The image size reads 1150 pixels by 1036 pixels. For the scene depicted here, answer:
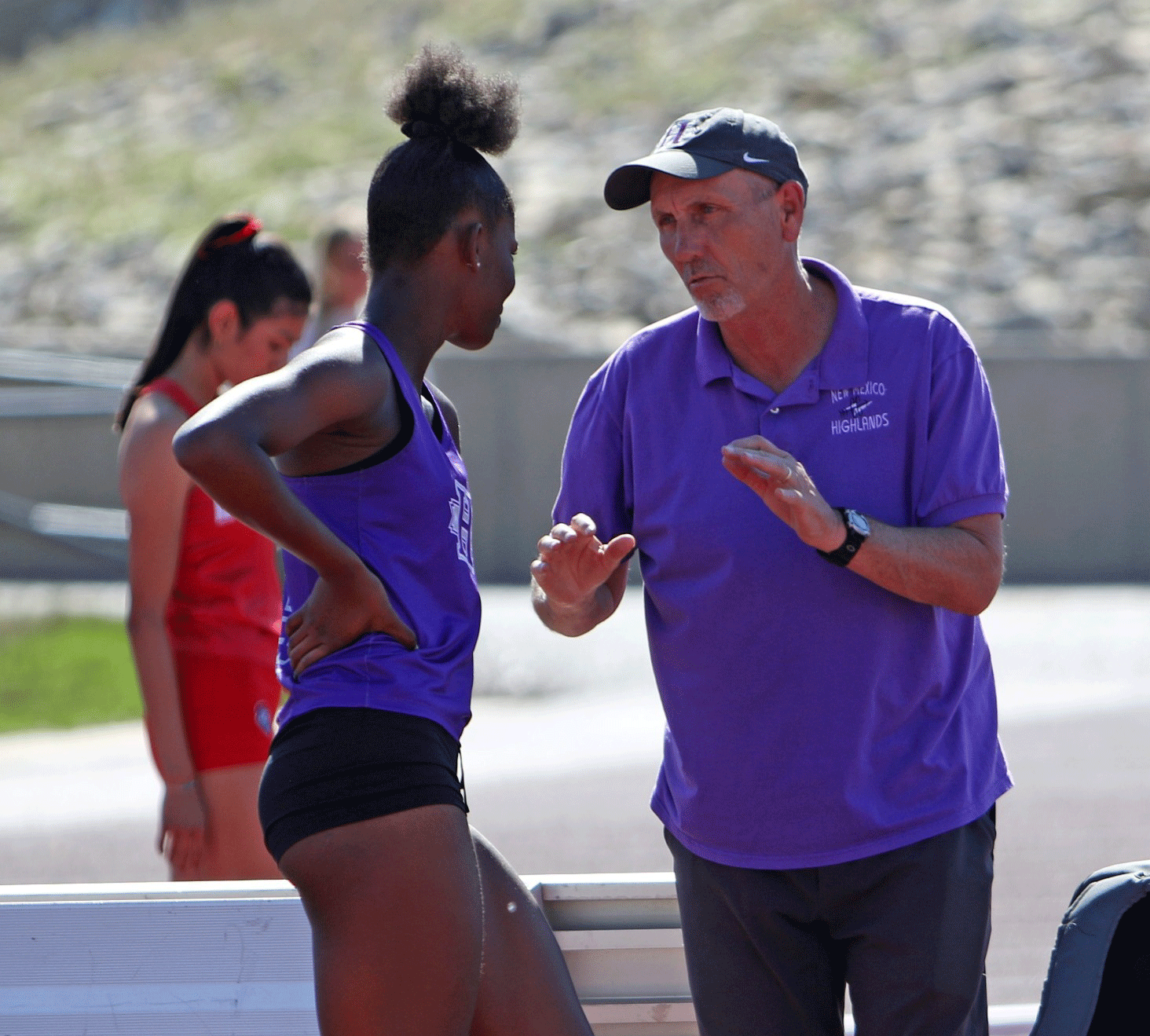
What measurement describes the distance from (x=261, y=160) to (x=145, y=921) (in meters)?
24.1

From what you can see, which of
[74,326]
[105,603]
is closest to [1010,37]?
[74,326]

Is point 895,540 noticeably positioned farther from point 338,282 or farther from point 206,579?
point 338,282

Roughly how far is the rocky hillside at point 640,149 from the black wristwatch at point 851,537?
13258 mm

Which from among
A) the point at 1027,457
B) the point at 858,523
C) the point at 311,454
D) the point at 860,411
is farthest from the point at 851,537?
the point at 1027,457

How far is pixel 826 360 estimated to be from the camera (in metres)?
2.62

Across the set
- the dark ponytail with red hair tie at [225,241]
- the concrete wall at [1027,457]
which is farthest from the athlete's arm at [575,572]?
the concrete wall at [1027,457]

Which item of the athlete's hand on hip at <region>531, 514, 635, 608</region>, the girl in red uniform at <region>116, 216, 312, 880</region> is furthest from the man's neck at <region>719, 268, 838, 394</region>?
the girl in red uniform at <region>116, 216, 312, 880</region>

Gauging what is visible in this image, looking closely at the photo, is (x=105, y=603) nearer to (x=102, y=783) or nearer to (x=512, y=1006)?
(x=102, y=783)

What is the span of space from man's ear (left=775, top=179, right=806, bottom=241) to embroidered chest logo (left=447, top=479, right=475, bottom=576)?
721mm

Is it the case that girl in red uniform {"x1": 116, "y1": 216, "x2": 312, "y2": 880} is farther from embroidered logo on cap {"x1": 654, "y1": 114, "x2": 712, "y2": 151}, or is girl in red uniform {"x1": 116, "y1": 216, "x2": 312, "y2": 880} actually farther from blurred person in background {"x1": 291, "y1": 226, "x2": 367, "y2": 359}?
blurred person in background {"x1": 291, "y1": 226, "x2": 367, "y2": 359}

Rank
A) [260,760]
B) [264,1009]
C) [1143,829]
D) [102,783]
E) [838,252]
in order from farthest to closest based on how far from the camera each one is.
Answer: [838,252] < [102,783] < [1143,829] < [260,760] < [264,1009]

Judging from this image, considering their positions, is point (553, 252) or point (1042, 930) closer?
point (1042, 930)

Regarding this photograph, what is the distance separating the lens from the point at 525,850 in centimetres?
671

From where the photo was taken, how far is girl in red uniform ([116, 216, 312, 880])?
3.49 m
